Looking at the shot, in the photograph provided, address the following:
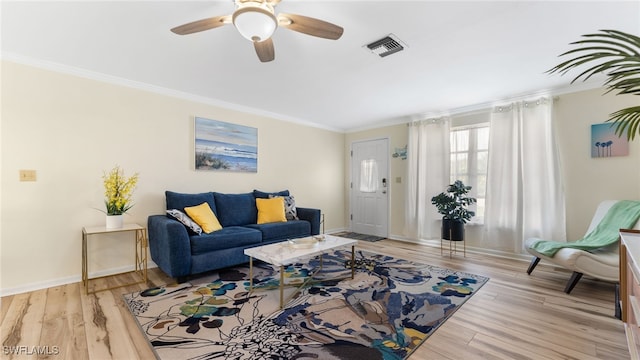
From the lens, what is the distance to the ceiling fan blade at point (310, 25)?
1789mm

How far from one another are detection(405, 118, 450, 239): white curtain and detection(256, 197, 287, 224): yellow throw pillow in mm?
2325

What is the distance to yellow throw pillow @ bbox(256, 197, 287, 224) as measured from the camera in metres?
4.09

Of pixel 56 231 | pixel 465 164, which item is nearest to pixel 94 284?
pixel 56 231

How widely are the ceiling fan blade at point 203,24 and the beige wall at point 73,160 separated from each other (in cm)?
194

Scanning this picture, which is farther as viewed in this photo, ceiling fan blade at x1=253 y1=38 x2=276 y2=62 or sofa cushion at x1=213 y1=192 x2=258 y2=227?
sofa cushion at x1=213 y1=192 x2=258 y2=227

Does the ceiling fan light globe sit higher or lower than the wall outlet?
higher

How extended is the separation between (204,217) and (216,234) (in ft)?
1.07

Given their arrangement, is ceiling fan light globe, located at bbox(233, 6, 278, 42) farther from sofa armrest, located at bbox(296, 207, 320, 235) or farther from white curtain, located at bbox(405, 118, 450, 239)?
white curtain, located at bbox(405, 118, 450, 239)

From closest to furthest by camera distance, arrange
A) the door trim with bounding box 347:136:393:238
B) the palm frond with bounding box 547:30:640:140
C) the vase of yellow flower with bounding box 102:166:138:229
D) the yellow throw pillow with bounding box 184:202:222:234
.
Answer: the palm frond with bounding box 547:30:640:140 < the vase of yellow flower with bounding box 102:166:138:229 < the yellow throw pillow with bounding box 184:202:222:234 < the door trim with bounding box 347:136:393:238

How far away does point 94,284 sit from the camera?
288 centimetres

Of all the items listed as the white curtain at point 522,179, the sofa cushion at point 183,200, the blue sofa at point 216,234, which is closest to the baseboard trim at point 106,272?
the white curtain at point 522,179

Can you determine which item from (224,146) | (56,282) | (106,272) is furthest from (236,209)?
(56,282)

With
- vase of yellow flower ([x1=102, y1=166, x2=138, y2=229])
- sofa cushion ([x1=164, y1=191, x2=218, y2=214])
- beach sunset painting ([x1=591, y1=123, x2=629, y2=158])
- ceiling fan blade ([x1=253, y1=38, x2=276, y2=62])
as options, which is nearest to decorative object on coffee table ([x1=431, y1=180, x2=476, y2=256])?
beach sunset painting ([x1=591, y1=123, x2=629, y2=158])

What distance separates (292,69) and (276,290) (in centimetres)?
231
